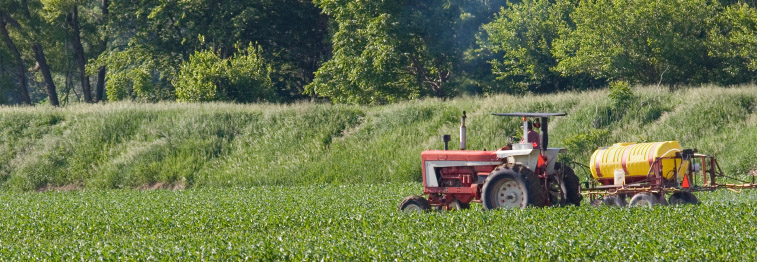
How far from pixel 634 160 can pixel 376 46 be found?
27348 millimetres

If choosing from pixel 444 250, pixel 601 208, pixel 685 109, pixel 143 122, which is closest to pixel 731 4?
pixel 685 109

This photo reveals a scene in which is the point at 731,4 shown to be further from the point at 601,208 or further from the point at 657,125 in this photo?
the point at 601,208

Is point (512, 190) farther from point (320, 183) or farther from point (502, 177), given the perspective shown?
point (320, 183)

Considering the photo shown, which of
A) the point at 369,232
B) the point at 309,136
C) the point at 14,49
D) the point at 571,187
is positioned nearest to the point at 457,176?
the point at 571,187

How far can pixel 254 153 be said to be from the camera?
1441 inches

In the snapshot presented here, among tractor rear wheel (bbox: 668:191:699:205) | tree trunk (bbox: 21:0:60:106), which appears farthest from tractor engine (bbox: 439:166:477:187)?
tree trunk (bbox: 21:0:60:106)

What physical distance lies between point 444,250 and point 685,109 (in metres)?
21.7

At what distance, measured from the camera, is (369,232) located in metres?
15.9

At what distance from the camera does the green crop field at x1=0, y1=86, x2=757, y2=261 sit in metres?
14.0

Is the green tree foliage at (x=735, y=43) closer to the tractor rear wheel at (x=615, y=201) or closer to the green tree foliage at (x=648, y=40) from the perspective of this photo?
the green tree foliage at (x=648, y=40)

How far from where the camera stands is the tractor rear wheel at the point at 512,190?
59.3 feet

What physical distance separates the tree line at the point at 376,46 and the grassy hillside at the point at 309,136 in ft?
20.6

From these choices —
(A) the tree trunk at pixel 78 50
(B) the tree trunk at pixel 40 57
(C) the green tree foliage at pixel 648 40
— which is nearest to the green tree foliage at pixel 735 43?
(C) the green tree foliage at pixel 648 40

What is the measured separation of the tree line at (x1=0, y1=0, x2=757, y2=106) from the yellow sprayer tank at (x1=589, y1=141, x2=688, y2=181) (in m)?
21.1
